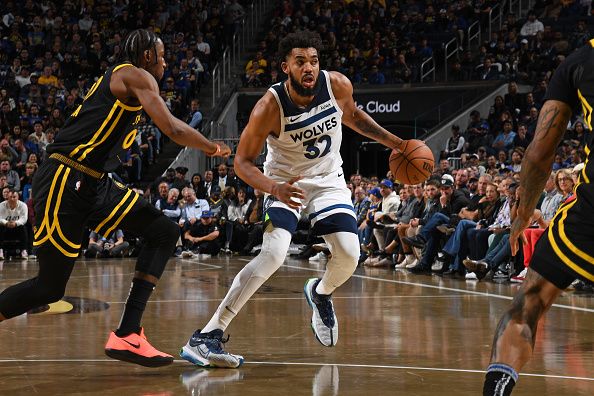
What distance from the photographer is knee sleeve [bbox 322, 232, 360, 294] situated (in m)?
5.83

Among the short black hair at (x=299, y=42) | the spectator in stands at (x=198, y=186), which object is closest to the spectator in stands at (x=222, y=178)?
the spectator in stands at (x=198, y=186)

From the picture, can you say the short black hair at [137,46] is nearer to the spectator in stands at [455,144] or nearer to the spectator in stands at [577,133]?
the spectator in stands at [577,133]

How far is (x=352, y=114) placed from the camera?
6.18 meters

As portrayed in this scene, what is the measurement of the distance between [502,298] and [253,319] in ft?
9.67

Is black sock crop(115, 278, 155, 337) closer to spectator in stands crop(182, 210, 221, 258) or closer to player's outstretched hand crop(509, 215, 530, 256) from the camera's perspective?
player's outstretched hand crop(509, 215, 530, 256)

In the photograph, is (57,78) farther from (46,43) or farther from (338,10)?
(338,10)

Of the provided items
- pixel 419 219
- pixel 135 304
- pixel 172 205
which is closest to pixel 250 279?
pixel 135 304

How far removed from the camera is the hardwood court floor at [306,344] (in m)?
4.89

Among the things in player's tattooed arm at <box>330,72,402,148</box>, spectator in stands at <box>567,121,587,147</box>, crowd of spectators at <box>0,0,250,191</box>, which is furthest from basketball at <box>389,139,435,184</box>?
crowd of spectators at <box>0,0,250,191</box>

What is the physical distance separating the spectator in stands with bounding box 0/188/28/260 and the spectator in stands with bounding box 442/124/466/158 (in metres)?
8.03

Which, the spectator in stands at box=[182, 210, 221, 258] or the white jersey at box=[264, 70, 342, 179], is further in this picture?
the spectator in stands at box=[182, 210, 221, 258]

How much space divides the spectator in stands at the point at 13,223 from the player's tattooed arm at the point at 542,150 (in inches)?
525

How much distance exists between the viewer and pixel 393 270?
13.2 meters

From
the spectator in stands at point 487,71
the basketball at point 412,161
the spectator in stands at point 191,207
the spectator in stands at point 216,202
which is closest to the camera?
the basketball at point 412,161
